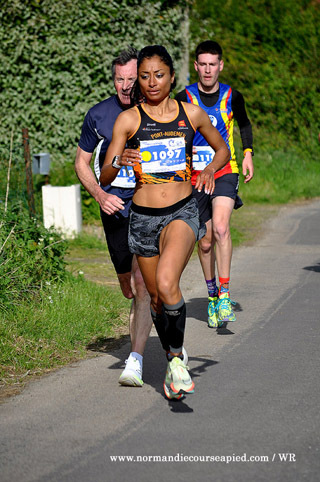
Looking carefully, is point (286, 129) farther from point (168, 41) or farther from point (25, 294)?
point (25, 294)

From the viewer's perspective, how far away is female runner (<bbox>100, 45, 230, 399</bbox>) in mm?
5180

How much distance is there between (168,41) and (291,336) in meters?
8.59

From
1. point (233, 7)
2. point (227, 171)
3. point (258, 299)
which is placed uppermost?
point (233, 7)

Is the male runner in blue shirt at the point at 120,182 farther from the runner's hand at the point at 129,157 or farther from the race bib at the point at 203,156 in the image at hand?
the race bib at the point at 203,156

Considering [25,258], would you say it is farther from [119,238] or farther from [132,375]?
[132,375]

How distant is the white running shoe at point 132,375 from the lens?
5.48m

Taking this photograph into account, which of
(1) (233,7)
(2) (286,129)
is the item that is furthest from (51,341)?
(1) (233,7)

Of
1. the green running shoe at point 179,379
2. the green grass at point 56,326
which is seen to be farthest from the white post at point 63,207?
the green running shoe at point 179,379

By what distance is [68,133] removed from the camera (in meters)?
13.6

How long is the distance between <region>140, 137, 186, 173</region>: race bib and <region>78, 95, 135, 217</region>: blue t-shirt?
0.73 m

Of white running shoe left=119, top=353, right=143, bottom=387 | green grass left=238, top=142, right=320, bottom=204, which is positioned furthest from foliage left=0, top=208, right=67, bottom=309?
green grass left=238, top=142, right=320, bottom=204

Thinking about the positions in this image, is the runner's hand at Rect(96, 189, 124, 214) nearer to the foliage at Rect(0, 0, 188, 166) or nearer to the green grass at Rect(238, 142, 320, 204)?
the foliage at Rect(0, 0, 188, 166)

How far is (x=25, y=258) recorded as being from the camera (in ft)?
25.2

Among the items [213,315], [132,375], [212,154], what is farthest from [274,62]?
[132,375]
